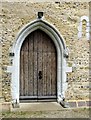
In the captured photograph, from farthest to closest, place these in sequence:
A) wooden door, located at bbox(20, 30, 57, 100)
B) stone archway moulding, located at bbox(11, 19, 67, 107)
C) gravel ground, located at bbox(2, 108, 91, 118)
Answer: wooden door, located at bbox(20, 30, 57, 100) < stone archway moulding, located at bbox(11, 19, 67, 107) < gravel ground, located at bbox(2, 108, 91, 118)

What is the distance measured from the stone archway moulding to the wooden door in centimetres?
22

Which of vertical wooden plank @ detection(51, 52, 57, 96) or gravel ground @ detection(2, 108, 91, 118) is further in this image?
vertical wooden plank @ detection(51, 52, 57, 96)

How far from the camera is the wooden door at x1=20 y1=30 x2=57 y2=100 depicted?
9891mm

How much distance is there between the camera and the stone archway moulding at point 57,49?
9.53m

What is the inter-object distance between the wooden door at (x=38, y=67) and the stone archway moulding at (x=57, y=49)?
0.74 feet

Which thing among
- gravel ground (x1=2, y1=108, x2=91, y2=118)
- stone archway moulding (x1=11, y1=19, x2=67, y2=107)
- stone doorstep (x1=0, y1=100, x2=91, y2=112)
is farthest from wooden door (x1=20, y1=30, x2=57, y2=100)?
gravel ground (x1=2, y1=108, x2=91, y2=118)

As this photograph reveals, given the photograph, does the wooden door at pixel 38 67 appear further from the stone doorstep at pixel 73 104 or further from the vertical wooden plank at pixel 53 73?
the stone doorstep at pixel 73 104

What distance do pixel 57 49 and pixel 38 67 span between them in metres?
0.86

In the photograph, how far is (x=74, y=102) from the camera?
9.57 meters

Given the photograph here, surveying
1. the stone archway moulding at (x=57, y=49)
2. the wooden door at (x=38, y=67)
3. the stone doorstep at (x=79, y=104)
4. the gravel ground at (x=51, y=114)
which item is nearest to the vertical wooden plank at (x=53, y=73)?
the wooden door at (x=38, y=67)

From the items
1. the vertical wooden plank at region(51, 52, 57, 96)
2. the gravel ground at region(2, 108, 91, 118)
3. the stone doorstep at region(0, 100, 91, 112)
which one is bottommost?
the gravel ground at region(2, 108, 91, 118)

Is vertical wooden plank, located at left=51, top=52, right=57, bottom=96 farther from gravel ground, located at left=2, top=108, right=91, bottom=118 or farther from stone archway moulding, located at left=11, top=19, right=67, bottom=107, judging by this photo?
gravel ground, located at left=2, top=108, right=91, bottom=118

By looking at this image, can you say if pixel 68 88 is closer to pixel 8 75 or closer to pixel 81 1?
pixel 8 75

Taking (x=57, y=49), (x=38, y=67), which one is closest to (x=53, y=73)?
(x=38, y=67)
